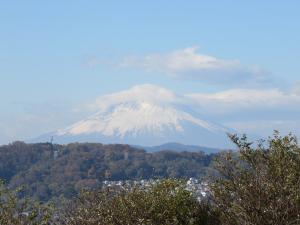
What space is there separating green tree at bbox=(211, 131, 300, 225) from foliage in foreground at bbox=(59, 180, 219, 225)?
2.30m

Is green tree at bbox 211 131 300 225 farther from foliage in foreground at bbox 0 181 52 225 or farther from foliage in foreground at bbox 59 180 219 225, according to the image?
foliage in foreground at bbox 0 181 52 225

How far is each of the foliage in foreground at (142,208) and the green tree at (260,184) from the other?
90.4 inches

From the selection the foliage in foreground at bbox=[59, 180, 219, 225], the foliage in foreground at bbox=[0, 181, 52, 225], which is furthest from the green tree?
the foliage in foreground at bbox=[0, 181, 52, 225]

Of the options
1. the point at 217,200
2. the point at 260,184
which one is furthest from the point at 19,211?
the point at 260,184

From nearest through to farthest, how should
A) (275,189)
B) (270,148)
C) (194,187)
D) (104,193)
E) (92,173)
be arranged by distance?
(275,189) < (270,148) < (104,193) < (194,187) < (92,173)

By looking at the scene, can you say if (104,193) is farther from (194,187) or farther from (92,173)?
(92,173)

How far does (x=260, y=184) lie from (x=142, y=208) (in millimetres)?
5650

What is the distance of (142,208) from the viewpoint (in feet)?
89.5

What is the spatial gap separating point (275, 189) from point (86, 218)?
779cm

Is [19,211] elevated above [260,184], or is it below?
below

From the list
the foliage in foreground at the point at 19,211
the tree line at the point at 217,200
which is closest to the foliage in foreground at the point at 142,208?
the tree line at the point at 217,200

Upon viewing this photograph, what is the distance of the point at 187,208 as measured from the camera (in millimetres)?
29547

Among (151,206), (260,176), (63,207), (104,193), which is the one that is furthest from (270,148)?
(63,207)

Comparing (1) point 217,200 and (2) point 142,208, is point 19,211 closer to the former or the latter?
(2) point 142,208
